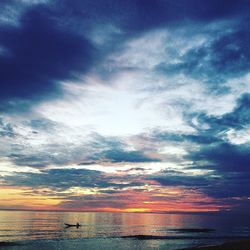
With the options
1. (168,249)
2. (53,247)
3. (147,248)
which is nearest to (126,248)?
(147,248)

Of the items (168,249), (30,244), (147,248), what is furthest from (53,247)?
(168,249)

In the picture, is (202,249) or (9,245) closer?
(202,249)

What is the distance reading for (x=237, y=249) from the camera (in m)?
52.4

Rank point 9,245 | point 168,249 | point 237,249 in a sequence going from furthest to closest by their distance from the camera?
point 9,245 < point 168,249 < point 237,249

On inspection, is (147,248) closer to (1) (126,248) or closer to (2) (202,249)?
(1) (126,248)

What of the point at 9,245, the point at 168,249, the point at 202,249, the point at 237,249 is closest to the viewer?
the point at 237,249

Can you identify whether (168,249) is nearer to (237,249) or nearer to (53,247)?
(237,249)

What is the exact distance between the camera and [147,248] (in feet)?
216

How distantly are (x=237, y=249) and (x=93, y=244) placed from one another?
3563 centimetres

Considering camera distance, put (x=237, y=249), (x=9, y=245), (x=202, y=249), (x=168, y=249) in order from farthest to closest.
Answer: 1. (x=9, y=245)
2. (x=168, y=249)
3. (x=202, y=249)
4. (x=237, y=249)

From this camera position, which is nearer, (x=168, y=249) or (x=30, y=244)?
(x=168, y=249)

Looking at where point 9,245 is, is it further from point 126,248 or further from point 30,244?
point 126,248

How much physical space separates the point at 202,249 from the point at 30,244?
4130cm

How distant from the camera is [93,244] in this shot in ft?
240
